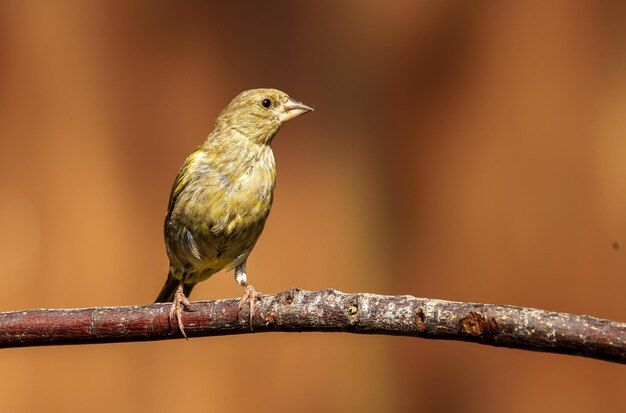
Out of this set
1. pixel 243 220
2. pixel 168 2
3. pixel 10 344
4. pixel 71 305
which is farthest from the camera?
pixel 168 2

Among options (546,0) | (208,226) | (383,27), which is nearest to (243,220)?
(208,226)

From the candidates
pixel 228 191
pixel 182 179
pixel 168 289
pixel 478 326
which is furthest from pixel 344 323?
pixel 168 289

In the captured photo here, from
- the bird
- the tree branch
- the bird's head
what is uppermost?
the bird's head

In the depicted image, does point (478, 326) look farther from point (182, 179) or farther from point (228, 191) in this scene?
point (182, 179)

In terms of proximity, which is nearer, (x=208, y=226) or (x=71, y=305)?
(x=208, y=226)

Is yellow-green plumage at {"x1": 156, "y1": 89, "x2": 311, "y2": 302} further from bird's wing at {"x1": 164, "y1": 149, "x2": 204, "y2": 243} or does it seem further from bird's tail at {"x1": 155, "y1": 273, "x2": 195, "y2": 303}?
bird's tail at {"x1": 155, "y1": 273, "x2": 195, "y2": 303}

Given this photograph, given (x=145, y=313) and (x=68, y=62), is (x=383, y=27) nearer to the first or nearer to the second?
(x=68, y=62)

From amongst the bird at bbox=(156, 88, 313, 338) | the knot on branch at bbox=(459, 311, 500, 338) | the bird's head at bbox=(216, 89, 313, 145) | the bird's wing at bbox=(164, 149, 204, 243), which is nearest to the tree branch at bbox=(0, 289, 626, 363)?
the knot on branch at bbox=(459, 311, 500, 338)

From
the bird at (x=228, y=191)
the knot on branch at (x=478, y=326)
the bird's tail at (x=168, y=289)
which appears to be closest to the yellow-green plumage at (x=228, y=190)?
the bird at (x=228, y=191)

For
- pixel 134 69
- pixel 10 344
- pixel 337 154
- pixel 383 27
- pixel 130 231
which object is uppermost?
pixel 383 27
